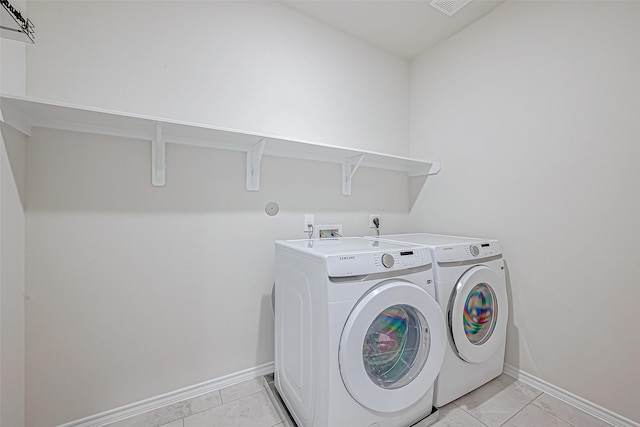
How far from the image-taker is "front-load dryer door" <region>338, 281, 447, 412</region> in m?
1.04

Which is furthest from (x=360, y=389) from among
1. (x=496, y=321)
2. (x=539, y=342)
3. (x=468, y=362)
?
(x=539, y=342)

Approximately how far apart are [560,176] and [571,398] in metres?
1.24

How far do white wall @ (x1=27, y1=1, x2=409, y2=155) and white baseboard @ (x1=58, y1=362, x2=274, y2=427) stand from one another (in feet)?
5.08

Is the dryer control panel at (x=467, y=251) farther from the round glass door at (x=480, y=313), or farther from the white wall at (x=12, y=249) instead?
the white wall at (x=12, y=249)

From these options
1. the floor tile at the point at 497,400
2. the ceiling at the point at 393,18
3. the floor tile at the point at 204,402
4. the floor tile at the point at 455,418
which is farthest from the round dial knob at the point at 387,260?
the ceiling at the point at 393,18

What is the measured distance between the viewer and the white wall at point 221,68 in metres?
1.25

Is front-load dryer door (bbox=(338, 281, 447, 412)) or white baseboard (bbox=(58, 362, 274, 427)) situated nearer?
front-load dryer door (bbox=(338, 281, 447, 412))

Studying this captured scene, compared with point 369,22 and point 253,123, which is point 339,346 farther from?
point 369,22

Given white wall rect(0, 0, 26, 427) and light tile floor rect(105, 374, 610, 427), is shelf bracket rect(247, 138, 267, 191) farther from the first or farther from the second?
light tile floor rect(105, 374, 610, 427)

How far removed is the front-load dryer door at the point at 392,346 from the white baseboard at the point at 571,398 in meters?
0.86

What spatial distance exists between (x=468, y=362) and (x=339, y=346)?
911 millimetres

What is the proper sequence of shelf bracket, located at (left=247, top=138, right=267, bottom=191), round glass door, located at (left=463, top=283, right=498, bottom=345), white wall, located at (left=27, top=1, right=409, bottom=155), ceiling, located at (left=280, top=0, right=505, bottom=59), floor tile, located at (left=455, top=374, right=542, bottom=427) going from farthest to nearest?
ceiling, located at (left=280, top=0, right=505, bottom=59), shelf bracket, located at (left=247, top=138, right=267, bottom=191), round glass door, located at (left=463, top=283, right=498, bottom=345), floor tile, located at (left=455, top=374, right=542, bottom=427), white wall, located at (left=27, top=1, right=409, bottom=155)

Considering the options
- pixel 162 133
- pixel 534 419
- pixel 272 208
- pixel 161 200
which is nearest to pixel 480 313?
pixel 534 419

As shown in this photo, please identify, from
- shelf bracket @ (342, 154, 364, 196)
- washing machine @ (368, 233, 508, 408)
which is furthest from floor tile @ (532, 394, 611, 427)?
shelf bracket @ (342, 154, 364, 196)
